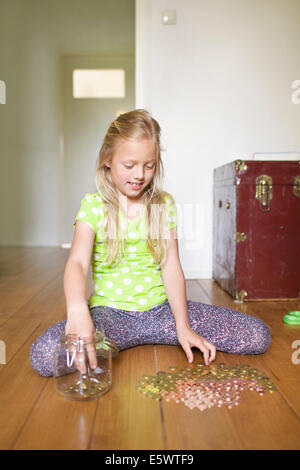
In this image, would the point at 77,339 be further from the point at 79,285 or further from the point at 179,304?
the point at 179,304

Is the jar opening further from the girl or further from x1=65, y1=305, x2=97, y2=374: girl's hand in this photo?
the girl

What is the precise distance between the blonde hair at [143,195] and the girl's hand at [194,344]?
0.22m

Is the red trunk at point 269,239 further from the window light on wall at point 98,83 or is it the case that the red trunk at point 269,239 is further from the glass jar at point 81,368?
the window light on wall at point 98,83

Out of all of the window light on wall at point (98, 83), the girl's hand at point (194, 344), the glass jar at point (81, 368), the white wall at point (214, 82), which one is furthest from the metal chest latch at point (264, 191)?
the window light on wall at point (98, 83)

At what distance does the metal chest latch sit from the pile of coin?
3.08 feet

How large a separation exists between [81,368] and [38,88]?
3.67m

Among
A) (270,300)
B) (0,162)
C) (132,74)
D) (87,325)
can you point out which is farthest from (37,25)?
(87,325)

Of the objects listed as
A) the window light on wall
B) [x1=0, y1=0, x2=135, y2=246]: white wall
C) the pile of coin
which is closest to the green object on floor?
the pile of coin

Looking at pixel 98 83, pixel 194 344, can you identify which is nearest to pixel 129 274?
pixel 194 344

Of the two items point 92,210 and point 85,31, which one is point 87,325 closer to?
point 92,210

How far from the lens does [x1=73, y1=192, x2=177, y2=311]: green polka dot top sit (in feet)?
4.03

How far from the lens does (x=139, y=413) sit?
85 cm

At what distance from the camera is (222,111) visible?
91.2 inches

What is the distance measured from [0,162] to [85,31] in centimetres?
144
